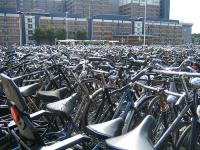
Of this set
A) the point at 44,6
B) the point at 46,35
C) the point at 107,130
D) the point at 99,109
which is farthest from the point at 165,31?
the point at 107,130

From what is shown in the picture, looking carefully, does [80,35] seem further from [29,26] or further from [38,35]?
[29,26]

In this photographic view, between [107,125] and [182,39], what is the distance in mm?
109349

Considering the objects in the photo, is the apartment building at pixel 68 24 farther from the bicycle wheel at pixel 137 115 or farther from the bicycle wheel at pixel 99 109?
the bicycle wheel at pixel 137 115

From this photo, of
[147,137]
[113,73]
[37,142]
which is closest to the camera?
[147,137]

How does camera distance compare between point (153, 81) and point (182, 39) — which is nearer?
point (153, 81)

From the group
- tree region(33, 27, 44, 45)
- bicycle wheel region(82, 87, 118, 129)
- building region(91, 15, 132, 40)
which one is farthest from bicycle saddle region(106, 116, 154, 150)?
building region(91, 15, 132, 40)

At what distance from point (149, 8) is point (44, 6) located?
1559 inches

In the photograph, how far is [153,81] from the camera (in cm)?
536

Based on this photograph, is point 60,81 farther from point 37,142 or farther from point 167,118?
point 37,142

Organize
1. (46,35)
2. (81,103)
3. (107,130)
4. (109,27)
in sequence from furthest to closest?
(109,27)
(46,35)
(81,103)
(107,130)

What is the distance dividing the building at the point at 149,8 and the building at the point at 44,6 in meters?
24.8

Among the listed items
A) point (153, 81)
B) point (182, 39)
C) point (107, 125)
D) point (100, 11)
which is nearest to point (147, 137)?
point (107, 125)

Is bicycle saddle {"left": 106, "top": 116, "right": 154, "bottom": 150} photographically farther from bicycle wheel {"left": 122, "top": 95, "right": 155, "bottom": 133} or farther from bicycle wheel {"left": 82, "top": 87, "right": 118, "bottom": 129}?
bicycle wheel {"left": 82, "top": 87, "right": 118, "bottom": 129}

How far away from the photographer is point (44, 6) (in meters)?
120
